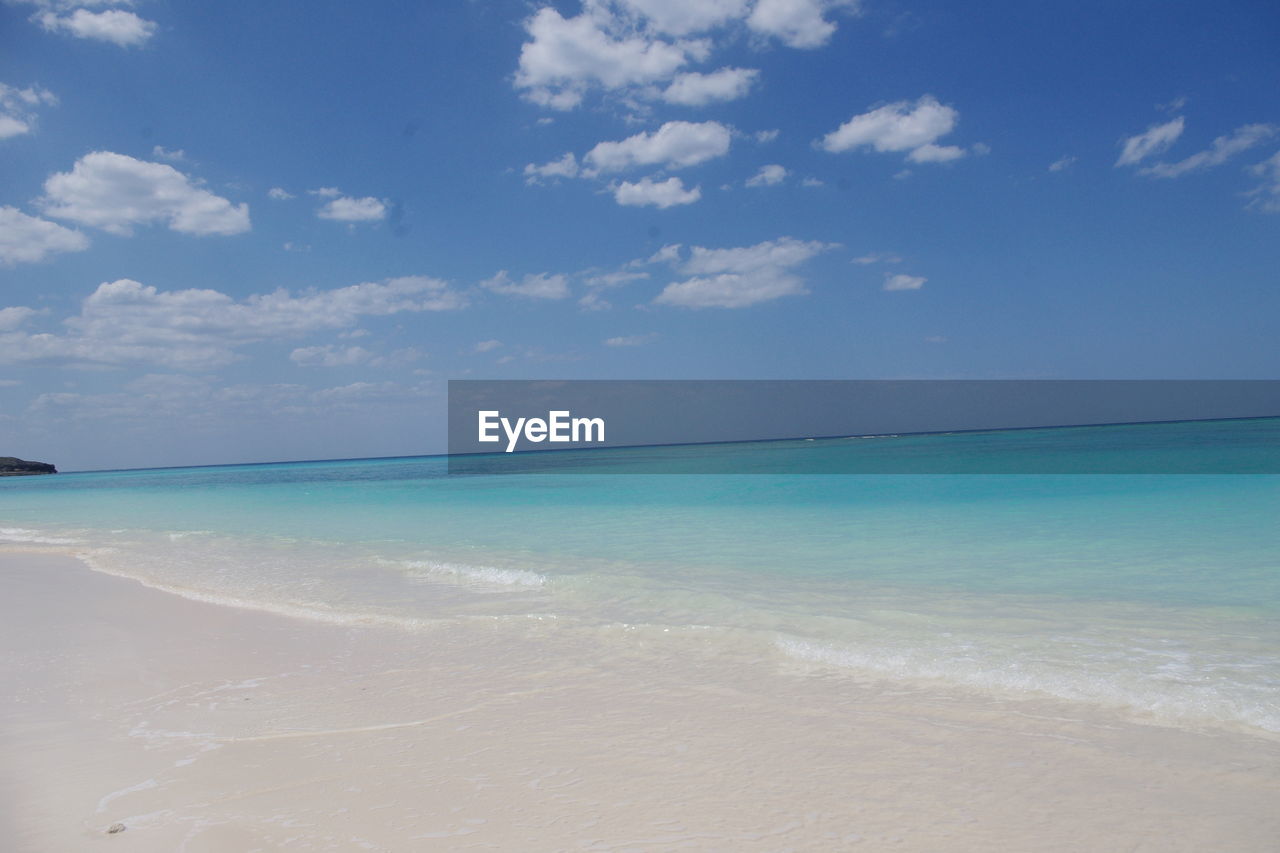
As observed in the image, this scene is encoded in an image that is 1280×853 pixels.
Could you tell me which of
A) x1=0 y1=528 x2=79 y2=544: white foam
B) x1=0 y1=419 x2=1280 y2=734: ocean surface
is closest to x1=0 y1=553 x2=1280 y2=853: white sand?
x1=0 y1=419 x2=1280 y2=734: ocean surface

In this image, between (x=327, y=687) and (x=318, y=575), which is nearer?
(x=327, y=687)

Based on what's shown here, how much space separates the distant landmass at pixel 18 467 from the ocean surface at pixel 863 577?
347 ft

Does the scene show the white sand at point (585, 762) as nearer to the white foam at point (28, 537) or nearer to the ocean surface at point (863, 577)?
the ocean surface at point (863, 577)

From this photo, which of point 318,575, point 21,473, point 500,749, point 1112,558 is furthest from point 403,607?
point 21,473

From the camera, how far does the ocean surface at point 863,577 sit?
187 inches

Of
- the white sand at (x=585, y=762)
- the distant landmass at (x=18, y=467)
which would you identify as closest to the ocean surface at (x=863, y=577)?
the white sand at (x=585, y=762)

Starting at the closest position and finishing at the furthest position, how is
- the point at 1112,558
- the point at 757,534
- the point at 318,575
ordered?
1. the point at 1112,558
2. the point at 318,575
3. the point at 757,534

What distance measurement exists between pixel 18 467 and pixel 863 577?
127475 mm

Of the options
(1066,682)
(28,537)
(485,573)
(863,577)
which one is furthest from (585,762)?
(28,537)

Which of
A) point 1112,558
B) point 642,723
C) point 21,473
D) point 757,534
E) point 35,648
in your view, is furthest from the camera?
point 21,473

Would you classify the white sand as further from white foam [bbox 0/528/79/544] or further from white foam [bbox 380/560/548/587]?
white foam [bbox 0/528/79/544]

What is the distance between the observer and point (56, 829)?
2.88m

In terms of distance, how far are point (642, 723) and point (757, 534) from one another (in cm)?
821

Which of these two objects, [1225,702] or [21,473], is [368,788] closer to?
[1225,702]
